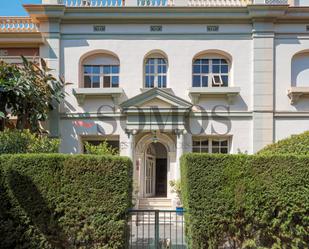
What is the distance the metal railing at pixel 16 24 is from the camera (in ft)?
45.5

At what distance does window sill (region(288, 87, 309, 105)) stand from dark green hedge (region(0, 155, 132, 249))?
9.39m

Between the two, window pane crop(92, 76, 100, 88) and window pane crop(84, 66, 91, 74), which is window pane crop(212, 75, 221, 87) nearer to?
window pane crop(92, 76, 100, 88)

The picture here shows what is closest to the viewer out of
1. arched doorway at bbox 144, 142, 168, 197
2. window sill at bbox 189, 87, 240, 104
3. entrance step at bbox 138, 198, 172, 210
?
window sill at bbox 189, 87, 240, 104

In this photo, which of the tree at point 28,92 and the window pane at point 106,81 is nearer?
the tree at point 28,92

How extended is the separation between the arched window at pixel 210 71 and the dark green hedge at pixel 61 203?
8.30 meters

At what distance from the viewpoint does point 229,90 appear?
13.0m

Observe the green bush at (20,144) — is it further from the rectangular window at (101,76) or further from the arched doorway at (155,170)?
the arched doorway at (155,170)

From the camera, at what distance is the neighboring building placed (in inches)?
510

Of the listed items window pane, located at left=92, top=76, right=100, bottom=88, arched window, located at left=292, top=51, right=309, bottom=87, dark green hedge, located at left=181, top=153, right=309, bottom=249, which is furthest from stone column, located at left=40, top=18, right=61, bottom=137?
arched window, located at left=292, top=51, right=309, bottom=87

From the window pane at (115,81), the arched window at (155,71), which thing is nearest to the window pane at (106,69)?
the window pane at (115,81)

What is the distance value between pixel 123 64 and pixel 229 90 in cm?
481

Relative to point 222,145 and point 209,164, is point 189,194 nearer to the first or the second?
point 209,164

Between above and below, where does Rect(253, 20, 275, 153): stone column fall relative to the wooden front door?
above

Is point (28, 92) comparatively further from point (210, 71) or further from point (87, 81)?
point (210, 71)
